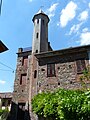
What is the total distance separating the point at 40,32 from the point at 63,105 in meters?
11.1

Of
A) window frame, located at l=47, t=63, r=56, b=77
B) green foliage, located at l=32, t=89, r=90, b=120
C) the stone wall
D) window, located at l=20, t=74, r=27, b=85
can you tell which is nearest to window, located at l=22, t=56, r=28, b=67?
window, located at l=20, t=74, r=27, b=85

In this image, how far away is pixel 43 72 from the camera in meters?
19.4

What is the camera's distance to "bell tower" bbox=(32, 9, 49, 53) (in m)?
21.9

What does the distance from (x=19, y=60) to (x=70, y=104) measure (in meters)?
10.3

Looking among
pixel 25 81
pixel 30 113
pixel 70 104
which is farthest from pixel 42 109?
pixel 25 81

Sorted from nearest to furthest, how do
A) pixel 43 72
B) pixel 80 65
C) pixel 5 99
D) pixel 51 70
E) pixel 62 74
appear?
1. pixel 80 65
2. pixel 62 74
3. pixel 51 70
4. pixel 43 72
5. pixel 5 99

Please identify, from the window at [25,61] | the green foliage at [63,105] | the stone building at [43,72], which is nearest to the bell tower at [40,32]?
the stone building at [43,72]

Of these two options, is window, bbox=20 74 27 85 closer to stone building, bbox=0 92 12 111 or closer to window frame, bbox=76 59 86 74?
window frame, bbox=76 59 86 74

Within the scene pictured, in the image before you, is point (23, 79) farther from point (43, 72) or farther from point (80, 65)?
point (80, 65)

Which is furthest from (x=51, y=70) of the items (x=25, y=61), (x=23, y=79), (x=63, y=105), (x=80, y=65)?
(x=63, y=105)

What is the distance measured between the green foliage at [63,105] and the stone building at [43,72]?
5.34 feet

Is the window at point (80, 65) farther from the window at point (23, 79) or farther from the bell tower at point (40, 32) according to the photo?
the window at point (23, 79)

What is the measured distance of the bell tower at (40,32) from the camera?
21.9m

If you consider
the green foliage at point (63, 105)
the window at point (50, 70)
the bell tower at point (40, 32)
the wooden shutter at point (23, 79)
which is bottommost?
the green foliage at point (63, 105)
